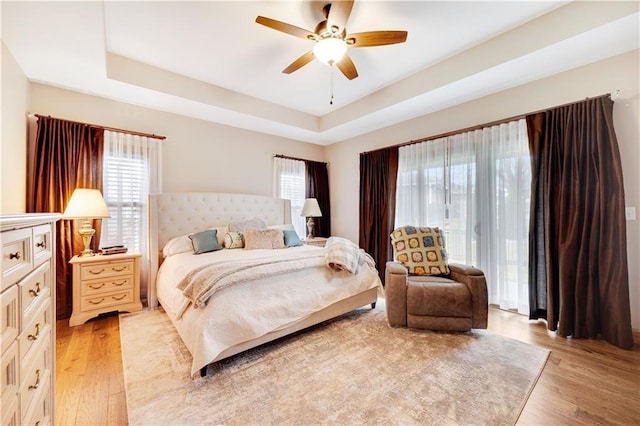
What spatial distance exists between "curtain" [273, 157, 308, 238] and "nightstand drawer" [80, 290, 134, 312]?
254 centimetres

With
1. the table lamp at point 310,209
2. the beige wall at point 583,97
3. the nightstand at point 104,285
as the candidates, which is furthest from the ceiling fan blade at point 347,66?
the nightstand at point 104,285

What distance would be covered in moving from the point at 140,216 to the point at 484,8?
170 inches

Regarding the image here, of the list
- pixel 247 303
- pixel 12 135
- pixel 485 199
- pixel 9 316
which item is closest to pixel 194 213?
pixel 12 135

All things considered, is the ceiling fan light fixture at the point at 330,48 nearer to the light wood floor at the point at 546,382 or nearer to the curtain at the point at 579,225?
the curtain at the point at 579,225

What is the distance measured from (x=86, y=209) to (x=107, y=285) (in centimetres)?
85

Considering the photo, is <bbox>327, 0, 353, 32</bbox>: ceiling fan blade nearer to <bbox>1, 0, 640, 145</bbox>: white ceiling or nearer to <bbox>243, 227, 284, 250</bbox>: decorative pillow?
<bbox>1, 0, 640, 145</bbox>: white ceiling

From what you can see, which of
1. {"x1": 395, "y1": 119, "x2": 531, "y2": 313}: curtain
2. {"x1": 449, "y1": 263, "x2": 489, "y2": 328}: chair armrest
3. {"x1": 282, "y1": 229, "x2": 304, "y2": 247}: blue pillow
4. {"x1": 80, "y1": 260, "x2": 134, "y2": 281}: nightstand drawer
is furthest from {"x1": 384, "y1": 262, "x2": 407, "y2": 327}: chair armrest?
{"x1": 80, "y1": 260, "x2": 134, "y2": 281}: nightstand drawer

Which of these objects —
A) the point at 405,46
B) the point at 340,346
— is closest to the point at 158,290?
the point at 340,346

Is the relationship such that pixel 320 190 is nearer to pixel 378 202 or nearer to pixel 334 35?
pixel 378 202

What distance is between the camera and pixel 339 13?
1913mm

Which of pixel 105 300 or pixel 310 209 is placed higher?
pixel 310 209

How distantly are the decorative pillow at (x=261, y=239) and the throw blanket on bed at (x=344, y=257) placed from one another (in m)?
0.84

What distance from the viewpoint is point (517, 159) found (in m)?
2.91

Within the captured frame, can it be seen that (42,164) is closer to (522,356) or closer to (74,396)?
(74,396)
